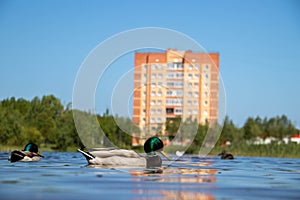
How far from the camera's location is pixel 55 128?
73812mm

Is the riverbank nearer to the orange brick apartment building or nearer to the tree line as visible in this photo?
the tree line

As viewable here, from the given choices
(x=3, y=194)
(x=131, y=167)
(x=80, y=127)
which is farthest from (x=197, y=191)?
(x=80, y=127)

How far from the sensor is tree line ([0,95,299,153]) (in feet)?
210

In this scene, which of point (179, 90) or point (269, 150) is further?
point (179, 90)

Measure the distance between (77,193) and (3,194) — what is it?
53.1 inches

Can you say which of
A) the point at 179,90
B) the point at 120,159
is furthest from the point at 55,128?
the point at 120,159

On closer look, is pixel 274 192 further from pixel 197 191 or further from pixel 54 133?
pixel 54 133

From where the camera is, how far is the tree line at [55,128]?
64.0m

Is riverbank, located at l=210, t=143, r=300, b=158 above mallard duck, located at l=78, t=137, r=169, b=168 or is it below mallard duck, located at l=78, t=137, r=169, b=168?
above

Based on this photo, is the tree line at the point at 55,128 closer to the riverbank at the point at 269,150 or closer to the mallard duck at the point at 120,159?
the riverbank at the point at 269,150

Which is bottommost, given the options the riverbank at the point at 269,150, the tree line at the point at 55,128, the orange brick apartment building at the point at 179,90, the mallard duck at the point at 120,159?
the mallard duck at the point at 120,159

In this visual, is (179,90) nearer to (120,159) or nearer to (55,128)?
(55,128)

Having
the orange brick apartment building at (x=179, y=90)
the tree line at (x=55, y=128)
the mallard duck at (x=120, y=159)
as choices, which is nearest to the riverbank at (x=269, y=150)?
the tree line at (x=55, y=128)

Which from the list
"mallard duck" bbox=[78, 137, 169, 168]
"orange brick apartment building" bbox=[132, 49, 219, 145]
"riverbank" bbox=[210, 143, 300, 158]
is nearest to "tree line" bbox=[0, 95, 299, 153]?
"riverbank" bbox=[210, 143, 300, 158]
